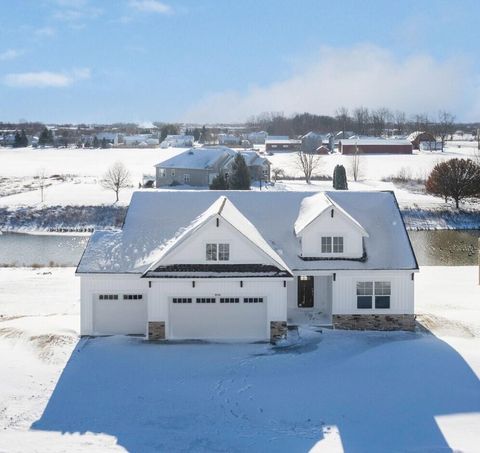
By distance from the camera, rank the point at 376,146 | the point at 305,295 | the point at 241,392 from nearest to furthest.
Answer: the point at 241,392
the point at 305,295
the point at 376,146

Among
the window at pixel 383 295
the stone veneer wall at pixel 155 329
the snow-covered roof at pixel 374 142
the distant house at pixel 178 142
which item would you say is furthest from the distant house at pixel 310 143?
the stone veneer wall at pixel 155 329

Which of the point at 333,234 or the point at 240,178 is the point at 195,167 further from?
the point at 333,234

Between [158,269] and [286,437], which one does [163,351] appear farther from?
[286,437]

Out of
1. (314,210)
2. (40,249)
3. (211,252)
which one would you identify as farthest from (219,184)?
(211,252)

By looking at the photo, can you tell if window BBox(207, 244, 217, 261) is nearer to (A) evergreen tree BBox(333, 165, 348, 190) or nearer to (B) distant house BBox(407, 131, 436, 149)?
(A) evergreen tree BBox(333, 165, 348, 190)

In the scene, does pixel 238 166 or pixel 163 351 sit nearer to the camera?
pixel 163 351

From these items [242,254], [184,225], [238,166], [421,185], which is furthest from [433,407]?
[421,185]

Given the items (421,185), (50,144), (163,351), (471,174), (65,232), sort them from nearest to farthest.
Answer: (163,351) < (65,232) < (471,174) < (421,185) < (50,144)
